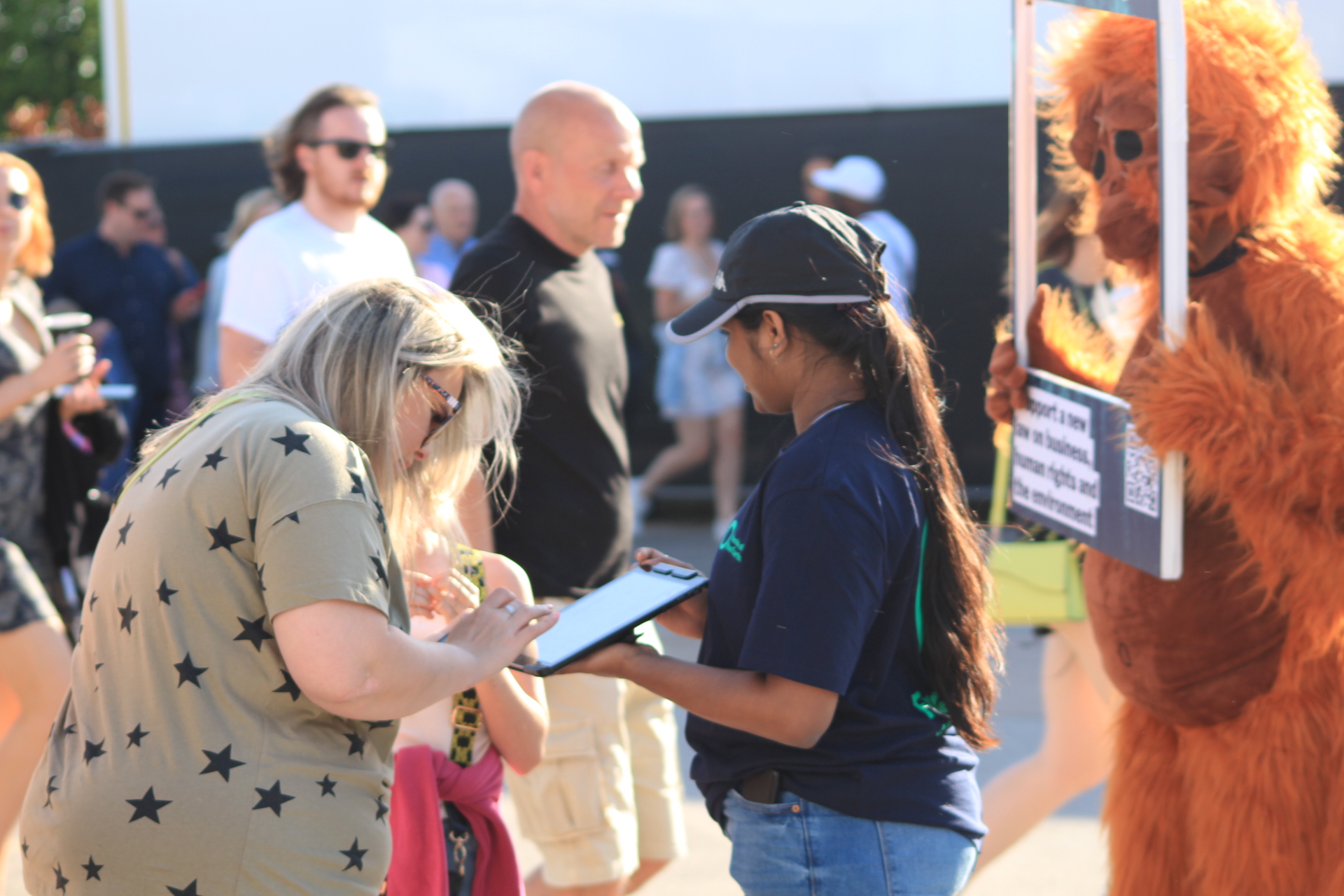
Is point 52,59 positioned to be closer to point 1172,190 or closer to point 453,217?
point 453,217

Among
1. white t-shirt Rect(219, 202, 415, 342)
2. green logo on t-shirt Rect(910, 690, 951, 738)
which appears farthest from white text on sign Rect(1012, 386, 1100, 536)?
white t-shirt Rect(219, 202, 415, 342)

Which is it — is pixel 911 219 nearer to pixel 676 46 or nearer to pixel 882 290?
pixel 676 46

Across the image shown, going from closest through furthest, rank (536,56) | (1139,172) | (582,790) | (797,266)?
(797,266) < (1139,172) < (582,790) < (536,56)

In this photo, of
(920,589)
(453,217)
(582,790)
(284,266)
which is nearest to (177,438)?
(920,589)

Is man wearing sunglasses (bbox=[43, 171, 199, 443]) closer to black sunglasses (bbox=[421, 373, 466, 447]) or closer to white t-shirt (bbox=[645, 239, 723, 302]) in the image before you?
white t-shirt (bbox=[645, 239, 723, 302])

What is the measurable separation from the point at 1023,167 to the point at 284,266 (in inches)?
74.0

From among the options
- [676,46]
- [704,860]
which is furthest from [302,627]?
[676,46]

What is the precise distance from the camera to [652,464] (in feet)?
26.9

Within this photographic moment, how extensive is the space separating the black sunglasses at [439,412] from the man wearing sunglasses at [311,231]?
1.58m

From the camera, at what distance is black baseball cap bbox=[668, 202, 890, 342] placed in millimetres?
1871

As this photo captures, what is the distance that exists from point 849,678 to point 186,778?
822 millimetres

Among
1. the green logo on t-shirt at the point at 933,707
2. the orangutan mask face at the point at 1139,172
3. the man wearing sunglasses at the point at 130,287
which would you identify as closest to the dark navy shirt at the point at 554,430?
the orangutan mask face at the point at 1139,172

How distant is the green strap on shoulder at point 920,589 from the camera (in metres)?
1.89

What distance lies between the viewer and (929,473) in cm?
193
